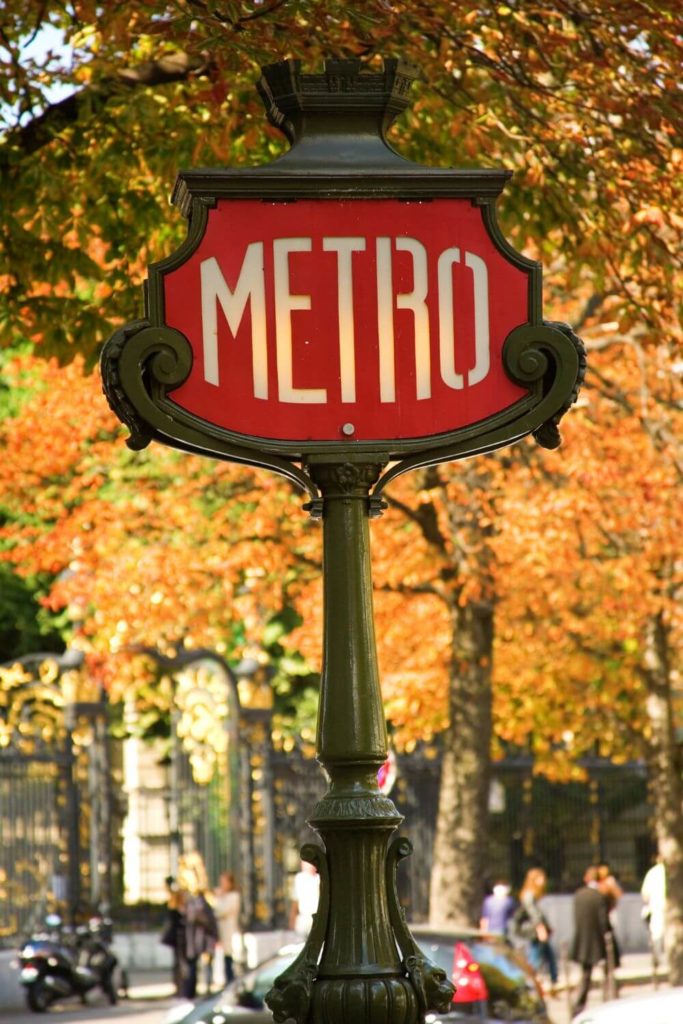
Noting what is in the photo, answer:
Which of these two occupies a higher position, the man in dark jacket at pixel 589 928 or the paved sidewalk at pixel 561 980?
the man in dark jacket at pixel 589 928

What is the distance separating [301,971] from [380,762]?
1.84 ft

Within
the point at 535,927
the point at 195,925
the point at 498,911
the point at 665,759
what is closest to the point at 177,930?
the point at 195,925

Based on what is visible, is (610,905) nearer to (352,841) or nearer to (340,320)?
(352,841)

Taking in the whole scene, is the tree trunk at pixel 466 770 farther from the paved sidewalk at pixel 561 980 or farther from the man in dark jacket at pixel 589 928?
the paved sidewalk at pixel 561 980

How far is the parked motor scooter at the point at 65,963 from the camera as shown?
2370 cm

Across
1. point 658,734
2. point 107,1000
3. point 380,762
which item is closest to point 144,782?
point 107,1000

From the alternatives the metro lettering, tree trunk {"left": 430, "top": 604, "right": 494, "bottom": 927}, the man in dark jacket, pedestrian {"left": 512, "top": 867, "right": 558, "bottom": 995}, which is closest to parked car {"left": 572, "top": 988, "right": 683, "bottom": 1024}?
tree trunk {"left": 430, "top": 604, "right": 494, "bottom": 927}

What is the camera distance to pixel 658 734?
23.9m

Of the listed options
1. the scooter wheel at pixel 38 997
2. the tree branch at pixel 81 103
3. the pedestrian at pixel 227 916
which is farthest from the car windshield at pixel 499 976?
the scooter wheel at pixel 38 997

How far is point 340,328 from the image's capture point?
15.9ft

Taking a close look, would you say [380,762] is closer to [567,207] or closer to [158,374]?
[158,374]

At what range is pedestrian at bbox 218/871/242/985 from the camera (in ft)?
77.4

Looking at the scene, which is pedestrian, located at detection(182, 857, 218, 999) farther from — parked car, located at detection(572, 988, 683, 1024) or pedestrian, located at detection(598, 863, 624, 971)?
parked car, located at detection(572, 988, 683, 1024)

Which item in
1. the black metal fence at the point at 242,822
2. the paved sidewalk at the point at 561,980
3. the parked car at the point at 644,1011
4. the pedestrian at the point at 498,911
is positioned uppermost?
the black metal fence at the point at 242,822
